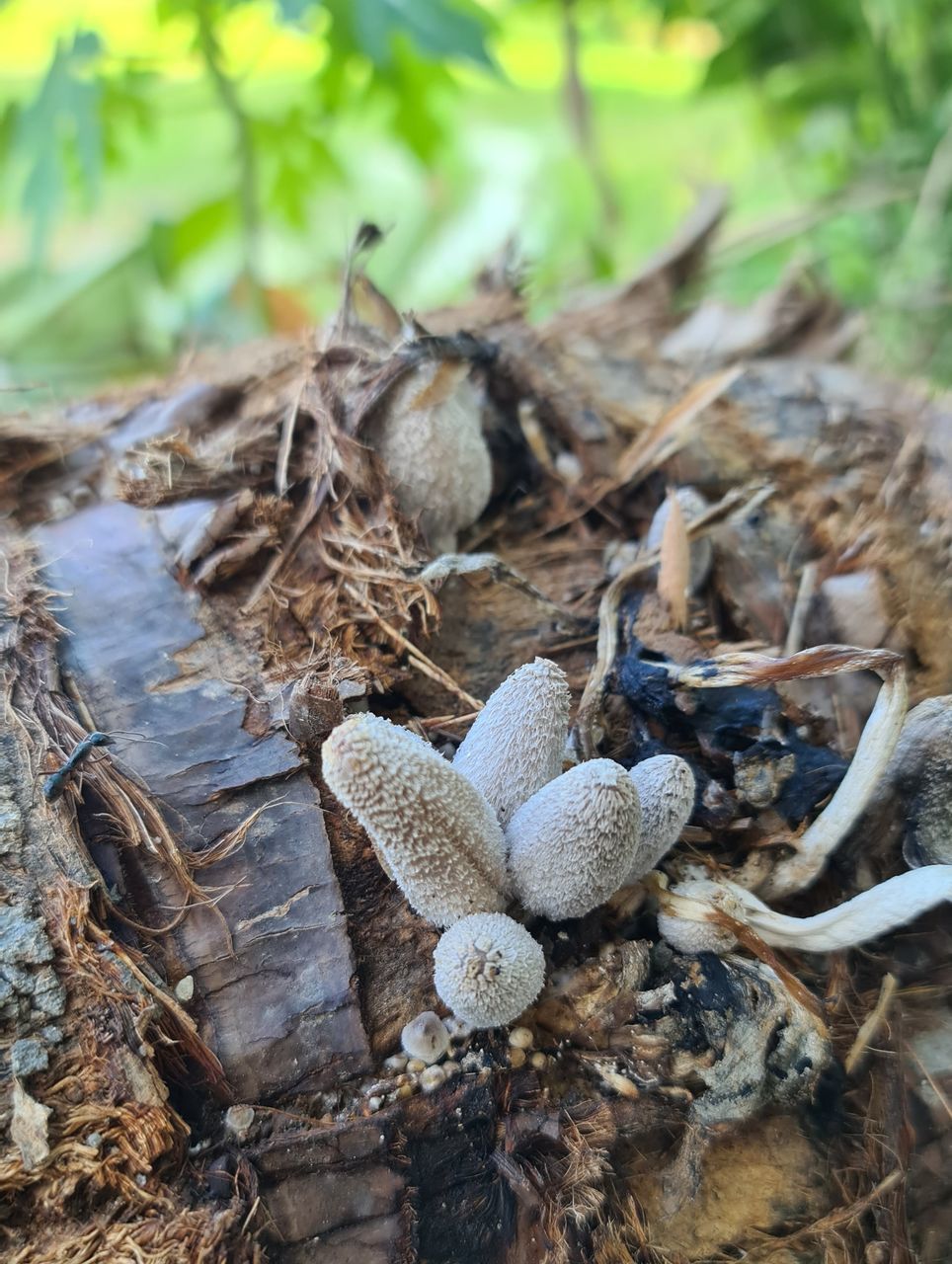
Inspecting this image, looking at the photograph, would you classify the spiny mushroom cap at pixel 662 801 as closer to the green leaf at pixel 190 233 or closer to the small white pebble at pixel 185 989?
the small white pebble at pixel 185 989

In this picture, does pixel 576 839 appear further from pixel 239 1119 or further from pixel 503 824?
pixel 239 1119

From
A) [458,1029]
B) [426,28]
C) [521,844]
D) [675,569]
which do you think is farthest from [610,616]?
[426,28]

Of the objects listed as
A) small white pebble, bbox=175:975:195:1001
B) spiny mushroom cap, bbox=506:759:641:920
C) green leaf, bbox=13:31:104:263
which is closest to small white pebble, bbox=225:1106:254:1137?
small white pebble, bbox=175:975:195:1001

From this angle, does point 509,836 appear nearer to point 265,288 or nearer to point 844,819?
point 844,819

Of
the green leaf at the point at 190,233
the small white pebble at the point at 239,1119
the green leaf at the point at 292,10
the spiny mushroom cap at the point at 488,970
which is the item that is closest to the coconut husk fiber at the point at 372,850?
the small white pebble at the point at 239,1119

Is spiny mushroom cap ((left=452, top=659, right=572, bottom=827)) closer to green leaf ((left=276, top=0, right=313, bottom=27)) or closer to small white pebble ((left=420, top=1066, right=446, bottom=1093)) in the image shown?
small white pebble ((left=420, top=1066, right=446, bottom=1093))

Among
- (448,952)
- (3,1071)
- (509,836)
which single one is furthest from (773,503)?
(3,1071)

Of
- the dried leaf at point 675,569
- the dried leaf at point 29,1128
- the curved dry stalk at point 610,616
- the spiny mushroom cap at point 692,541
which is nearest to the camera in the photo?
the dried leaf at point 29,1128
